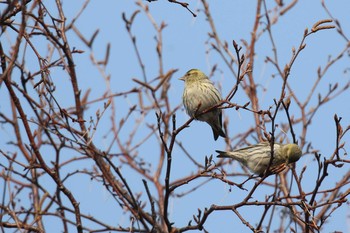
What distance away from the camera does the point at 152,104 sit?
22.7 feet

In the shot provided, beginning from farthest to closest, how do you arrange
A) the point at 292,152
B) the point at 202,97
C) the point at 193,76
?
the point at 193,76 → the point at 202,97 → the point at 292,152

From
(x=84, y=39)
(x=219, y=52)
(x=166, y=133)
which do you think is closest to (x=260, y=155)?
(x=166, y=133)

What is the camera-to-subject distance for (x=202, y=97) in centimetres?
627

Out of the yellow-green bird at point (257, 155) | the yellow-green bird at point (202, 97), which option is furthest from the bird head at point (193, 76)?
the yellow-green bird at point (257, 155)

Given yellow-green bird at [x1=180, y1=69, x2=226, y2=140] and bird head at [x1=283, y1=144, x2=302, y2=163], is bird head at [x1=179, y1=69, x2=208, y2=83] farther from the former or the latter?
bird head at [x1=283, y1=144, x2=302, y2=163]

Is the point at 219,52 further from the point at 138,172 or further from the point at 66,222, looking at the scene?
the point at 66,222

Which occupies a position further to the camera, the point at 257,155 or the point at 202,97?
the point at 202,97

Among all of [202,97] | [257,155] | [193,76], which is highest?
[193,76]

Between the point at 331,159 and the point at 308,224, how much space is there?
0.41 m

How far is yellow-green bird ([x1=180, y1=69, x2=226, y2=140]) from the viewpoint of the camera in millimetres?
6258

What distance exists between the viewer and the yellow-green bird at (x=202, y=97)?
6.26 meters

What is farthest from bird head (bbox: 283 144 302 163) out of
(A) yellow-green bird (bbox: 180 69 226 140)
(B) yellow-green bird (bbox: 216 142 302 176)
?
(A) yellow-green bird (bbox: 180 69 226 140)

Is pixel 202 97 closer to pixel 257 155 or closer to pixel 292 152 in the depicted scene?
pixel 257 155

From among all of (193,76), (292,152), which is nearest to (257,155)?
(292,152)
